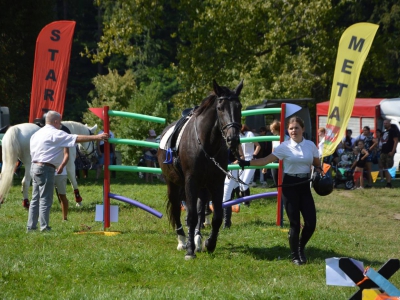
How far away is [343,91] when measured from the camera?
1653 cm

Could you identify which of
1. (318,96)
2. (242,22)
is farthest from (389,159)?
(318,96)

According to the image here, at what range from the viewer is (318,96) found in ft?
119

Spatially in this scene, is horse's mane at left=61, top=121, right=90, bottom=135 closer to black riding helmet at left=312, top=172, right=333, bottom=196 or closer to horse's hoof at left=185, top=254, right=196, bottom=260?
horse's hoof at left=185, top=254, right=196, bottom=260

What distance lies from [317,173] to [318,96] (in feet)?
91.5

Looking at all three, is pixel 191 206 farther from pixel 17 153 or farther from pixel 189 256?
pixel 17 153

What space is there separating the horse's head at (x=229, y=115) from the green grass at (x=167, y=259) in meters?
1.47

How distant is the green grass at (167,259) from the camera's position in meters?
7.25

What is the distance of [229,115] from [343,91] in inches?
331

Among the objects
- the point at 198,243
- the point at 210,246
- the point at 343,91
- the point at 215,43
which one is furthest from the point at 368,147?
the point at 210,246

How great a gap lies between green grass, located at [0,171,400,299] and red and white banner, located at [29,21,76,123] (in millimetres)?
2678

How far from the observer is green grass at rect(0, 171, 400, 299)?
7.25 meters

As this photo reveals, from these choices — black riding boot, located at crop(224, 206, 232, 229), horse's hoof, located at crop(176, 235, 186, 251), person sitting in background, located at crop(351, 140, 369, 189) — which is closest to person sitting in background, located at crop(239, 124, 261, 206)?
black riding boot, located at crop(224, 206, 232, 229)

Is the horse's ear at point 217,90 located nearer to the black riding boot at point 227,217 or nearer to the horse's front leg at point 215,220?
the horse's front leg at point 215,220

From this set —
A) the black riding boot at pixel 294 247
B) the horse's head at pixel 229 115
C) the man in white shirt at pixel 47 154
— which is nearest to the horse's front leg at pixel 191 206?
the horse's head at pixel 229 115
